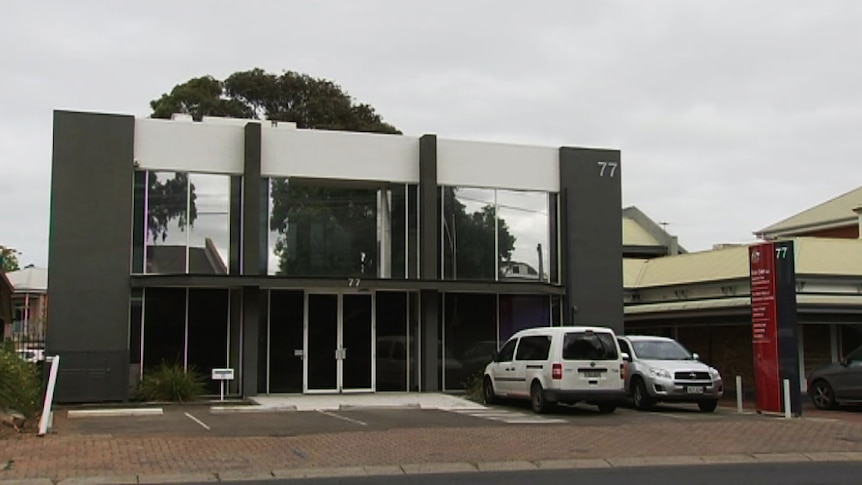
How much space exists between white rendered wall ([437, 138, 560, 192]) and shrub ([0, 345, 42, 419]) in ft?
37.0

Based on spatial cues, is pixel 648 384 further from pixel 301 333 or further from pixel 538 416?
pixel 301 333

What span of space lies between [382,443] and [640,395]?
8.82 meters

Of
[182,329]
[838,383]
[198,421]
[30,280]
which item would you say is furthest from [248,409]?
[30,280]

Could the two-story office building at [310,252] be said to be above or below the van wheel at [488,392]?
above

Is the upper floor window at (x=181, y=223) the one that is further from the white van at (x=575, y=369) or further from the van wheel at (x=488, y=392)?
the white van at (x=575, y=369)

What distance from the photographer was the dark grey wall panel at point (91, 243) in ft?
72.2

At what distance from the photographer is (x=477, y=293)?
84.4 ft

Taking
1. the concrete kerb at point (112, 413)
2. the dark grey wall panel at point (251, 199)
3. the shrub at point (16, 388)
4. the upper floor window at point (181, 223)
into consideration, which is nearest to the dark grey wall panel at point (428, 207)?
the dark grey wall panel at point (251, 199)

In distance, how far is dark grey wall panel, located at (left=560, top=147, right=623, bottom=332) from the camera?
26.1m

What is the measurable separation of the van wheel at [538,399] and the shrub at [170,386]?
26.1ft

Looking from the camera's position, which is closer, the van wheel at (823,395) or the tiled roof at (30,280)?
the van wheel at (823,395)

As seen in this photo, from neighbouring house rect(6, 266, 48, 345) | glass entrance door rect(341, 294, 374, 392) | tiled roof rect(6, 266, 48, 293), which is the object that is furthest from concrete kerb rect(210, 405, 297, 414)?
tiled roof rect(6, 266, 48, 293)

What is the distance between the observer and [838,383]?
72.9 ft

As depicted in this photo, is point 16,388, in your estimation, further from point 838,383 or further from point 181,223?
point 838,383
